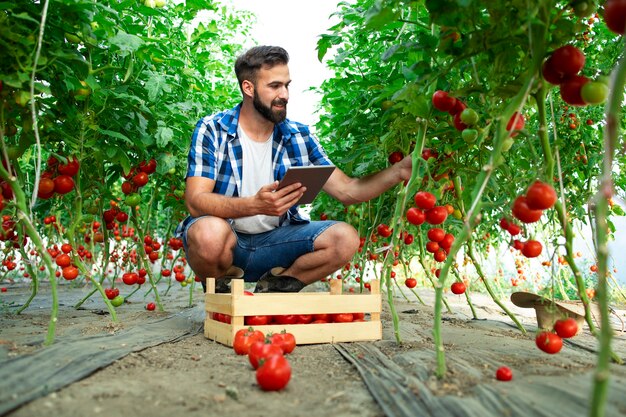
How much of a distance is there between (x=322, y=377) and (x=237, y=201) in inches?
49.5

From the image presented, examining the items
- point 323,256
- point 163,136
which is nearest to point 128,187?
point 163,136

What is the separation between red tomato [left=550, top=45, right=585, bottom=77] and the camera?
164 centimetres

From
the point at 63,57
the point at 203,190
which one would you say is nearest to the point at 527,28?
the point at 63,57

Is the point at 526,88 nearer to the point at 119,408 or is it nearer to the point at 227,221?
the point at 119,408

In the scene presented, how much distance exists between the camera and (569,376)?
1.75 metres

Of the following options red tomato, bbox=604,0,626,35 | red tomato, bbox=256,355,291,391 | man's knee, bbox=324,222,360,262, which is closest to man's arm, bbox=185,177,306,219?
man's knee, bbox=324,222,360,262

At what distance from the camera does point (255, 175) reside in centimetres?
344

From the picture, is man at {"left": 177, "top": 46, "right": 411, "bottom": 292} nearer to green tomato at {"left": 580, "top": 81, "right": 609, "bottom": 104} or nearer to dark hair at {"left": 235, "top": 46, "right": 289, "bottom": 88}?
dark hair at {"left": 235, "top": 46, "right": 289, "bottom": 88}

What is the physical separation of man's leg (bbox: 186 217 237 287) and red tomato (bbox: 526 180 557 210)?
1.82 m

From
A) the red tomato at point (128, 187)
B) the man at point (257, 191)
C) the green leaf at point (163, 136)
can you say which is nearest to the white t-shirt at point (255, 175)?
the man at point (257, 191)

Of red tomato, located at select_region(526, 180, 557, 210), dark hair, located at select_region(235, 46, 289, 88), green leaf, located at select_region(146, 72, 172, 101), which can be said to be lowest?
red tomato, located at select_region(526, 180, 557, 210)

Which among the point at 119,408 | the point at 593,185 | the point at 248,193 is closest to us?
the point at 119,408

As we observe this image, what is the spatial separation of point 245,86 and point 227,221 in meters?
0.90

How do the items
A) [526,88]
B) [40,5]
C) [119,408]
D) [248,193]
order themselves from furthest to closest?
1. [248,193]
2. [40,5]
3. [526,88]
4. [119,408]
